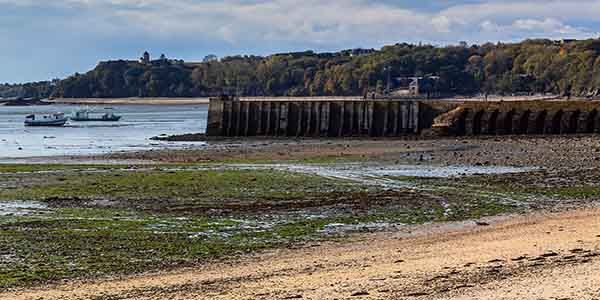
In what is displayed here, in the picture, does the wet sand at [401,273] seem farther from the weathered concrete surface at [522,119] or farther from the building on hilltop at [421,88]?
the building on hilltop at [421,88]

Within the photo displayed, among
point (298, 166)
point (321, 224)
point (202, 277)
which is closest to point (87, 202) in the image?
point (321, 224)

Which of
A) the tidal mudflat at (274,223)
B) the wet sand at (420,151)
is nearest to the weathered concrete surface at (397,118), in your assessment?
the wet sand at (420,151)

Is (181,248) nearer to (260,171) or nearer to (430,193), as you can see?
(430,193)

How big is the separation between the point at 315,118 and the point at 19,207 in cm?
3758

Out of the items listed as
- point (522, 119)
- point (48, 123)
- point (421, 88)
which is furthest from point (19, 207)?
point (421, 88)

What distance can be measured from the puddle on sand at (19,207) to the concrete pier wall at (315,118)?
35.1 metres

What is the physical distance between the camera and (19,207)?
2280 centimetres

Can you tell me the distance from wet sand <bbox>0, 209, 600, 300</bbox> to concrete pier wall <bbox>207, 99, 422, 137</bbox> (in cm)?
3891

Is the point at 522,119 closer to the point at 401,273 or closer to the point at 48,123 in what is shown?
the point at 401,273

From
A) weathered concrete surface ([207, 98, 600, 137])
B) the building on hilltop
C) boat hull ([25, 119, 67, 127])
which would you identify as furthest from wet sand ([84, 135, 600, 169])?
the building on hilltop

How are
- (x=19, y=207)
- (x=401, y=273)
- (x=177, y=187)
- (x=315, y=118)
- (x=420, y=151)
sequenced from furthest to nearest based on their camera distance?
(x=315, y=118) → (x=420, y=151) → (x=177, y=187) → (x=19, y=207) → (x=401, y=273)

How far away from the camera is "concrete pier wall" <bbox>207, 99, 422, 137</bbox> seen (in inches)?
2263

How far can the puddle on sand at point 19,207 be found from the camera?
21.7 metres

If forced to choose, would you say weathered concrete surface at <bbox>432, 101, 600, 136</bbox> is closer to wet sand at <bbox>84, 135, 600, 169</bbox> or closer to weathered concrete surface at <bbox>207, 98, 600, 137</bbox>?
weathered concrete surface at <bbox>207, 98, 600, 137</bbox>
